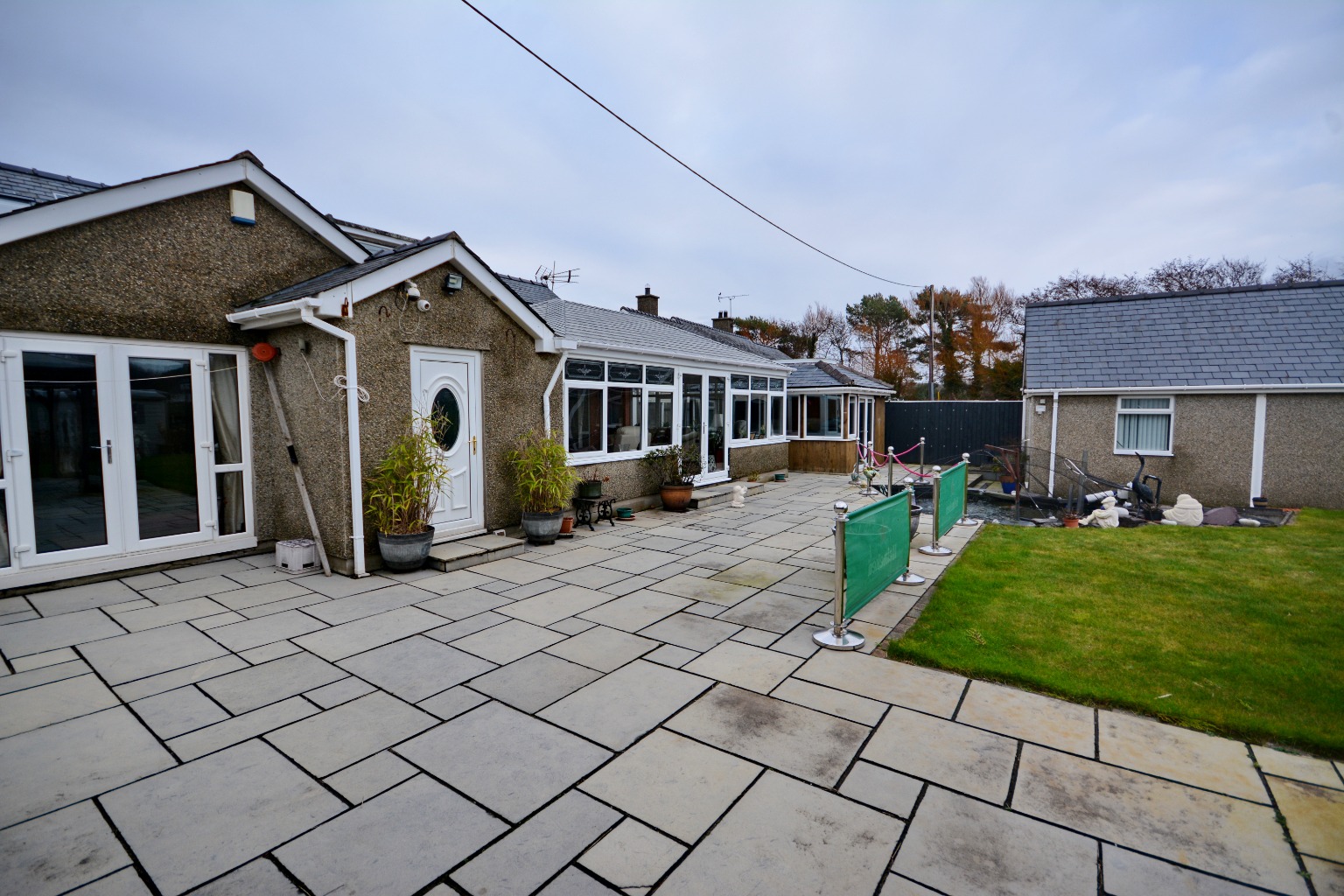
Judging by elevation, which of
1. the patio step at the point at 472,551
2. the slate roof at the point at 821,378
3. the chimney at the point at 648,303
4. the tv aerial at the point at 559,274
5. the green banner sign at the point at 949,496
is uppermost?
the tv aerial at the point at 559,274

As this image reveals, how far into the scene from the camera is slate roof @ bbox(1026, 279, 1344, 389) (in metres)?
11.2

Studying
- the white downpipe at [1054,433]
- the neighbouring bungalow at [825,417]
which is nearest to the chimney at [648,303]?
the neighbouring bungalow at [825,417]

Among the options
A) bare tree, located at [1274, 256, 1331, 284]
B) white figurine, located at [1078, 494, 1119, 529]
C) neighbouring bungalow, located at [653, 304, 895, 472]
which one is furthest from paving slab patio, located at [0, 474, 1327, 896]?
bare tree, located at [1274, 256, 1331, 284]

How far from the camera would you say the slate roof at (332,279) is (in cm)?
568

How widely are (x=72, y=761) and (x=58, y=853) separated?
790 mm

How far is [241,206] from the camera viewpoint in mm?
5996

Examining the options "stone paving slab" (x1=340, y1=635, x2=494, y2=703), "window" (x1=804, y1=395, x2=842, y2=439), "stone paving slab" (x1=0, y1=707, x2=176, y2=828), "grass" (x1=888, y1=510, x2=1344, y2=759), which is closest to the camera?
"stone paving slab" (x1=0, y1=707, x2=176, y2=828)

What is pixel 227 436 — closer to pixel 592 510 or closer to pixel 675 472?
pixel 592 510

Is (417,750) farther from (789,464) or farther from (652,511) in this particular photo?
(789,464)

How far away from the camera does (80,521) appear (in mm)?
5238

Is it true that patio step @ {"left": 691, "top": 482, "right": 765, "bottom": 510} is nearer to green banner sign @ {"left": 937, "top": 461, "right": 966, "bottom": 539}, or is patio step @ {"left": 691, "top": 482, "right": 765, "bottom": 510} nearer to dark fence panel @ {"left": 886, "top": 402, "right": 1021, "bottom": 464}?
green banner sign @ {"left": 937, "top": 461, "right": 966, "bottom": 539}

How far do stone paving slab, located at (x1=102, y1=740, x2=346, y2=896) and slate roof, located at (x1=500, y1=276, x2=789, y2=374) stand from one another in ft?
20.2

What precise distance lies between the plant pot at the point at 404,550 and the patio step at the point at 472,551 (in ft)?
0.63

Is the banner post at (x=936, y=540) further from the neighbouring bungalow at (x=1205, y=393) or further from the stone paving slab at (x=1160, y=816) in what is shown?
the neighbouring bungalow at (x=1205, y=393)
